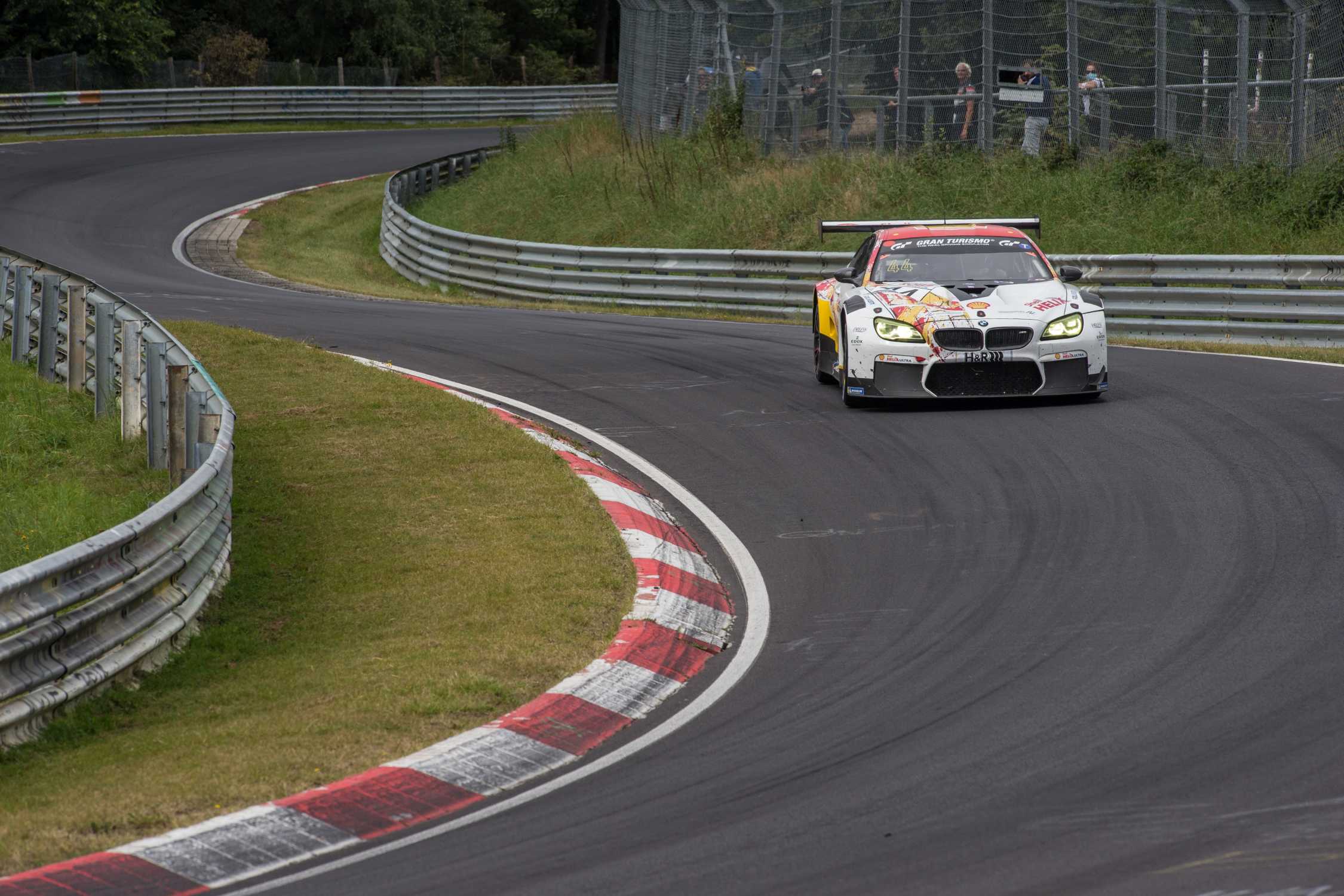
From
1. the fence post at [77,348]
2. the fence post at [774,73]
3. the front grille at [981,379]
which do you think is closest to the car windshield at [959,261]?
the front grille at [981,379]

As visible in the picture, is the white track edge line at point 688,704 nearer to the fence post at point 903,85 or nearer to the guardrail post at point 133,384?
the guardrail post at point 133,384

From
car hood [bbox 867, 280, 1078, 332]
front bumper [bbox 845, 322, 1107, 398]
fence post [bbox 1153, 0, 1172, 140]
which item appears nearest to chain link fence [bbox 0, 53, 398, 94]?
fence post [bbox 1153, 0, 1172, 140]

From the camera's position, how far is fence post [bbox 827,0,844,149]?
24078mm

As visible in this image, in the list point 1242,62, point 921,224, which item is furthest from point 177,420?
point 1242,62

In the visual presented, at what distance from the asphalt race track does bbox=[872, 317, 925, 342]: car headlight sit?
60 cm

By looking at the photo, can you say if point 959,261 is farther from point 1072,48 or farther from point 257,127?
point 257,127

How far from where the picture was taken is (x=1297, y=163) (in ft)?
65.2

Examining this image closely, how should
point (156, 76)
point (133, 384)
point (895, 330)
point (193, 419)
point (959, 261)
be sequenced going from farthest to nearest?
point (156, 76), point (959, 261), point (895, 330), point (133, 384), point (193, 419)

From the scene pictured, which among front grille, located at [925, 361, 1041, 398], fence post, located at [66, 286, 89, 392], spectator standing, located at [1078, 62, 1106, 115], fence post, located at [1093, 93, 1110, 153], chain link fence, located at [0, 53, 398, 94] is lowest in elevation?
front grille, located at [925, 361, 1041, 398]

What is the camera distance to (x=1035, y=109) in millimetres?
22359

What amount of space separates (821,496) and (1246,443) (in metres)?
2.97

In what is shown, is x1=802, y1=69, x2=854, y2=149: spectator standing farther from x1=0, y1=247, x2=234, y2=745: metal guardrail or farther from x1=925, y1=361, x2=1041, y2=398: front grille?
x1=0, y1=247, x2=234, y2=745: metal guardrail

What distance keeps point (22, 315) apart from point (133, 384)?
3634 millimetres

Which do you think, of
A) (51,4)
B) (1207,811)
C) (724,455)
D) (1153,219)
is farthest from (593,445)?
(51,4)
